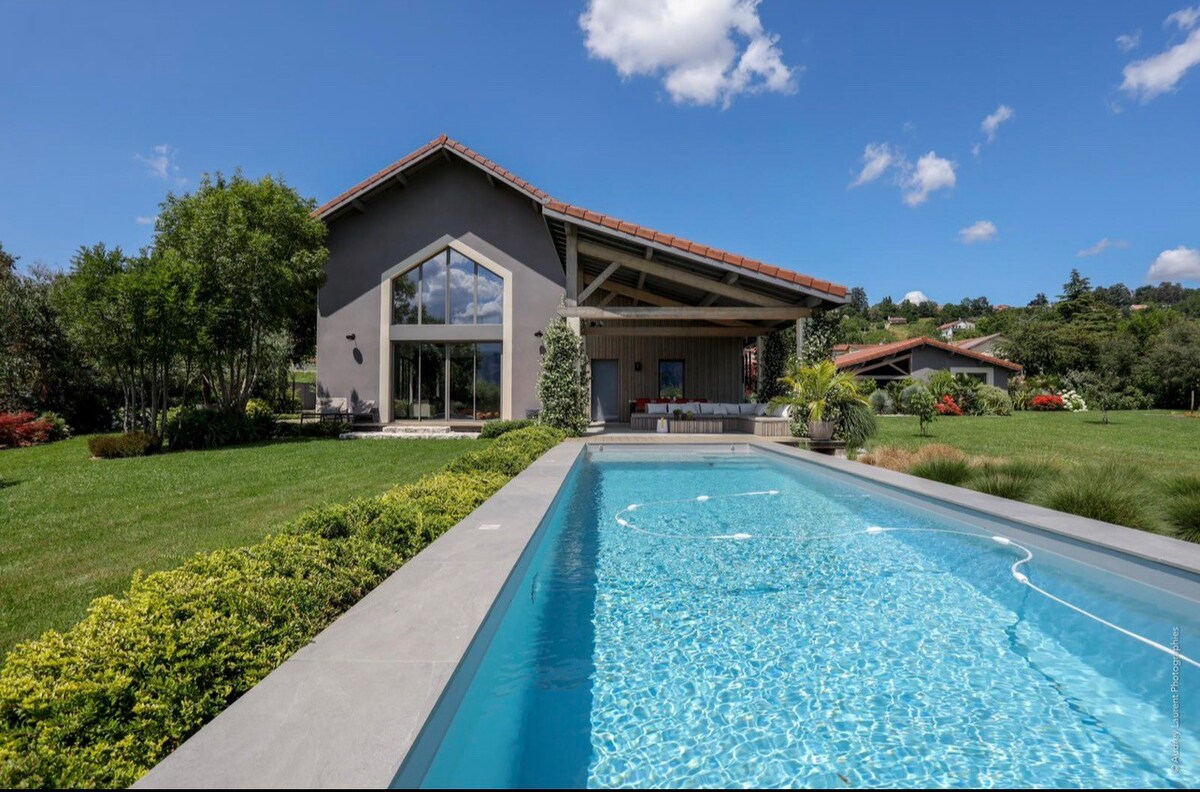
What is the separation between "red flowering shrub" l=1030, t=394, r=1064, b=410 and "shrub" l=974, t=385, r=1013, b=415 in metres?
A: 4.60

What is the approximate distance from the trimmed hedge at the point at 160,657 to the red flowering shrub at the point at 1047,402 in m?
33.7

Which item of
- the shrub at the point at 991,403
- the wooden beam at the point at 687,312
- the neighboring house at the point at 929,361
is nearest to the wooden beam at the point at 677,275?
the wooden beam at the point at 687,312

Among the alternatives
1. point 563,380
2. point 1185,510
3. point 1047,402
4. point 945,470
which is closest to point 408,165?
point 563,380

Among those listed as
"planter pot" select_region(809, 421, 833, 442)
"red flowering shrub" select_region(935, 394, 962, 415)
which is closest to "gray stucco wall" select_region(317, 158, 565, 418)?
"planter pot" select_region(809, 421, 833, 442)

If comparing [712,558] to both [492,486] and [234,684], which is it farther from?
[234,684]

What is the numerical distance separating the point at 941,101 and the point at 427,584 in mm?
22388

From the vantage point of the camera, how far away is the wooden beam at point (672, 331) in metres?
16.9

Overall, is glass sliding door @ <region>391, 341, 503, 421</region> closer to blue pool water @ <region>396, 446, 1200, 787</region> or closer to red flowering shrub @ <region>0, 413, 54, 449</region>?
red flowering shrub @ <region>0, 413, 54, 449</region>

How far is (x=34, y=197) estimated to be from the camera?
48.6 feet

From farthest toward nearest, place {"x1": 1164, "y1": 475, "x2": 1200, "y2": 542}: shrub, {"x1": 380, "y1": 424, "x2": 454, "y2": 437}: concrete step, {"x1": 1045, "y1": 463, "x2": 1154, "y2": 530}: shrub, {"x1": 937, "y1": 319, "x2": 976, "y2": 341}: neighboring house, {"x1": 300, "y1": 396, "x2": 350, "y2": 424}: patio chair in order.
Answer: {"x1": 937, "y1": 319, "x2": 976, "y2": 341}: neighboring house → {"x1": 300, "y1": 396, "x2": 350, "y2": 424}: patio chair → {"x1": 380, "y1": 424, "x2": 454, "y2": 437}: concrete step → {"x1": 1045, "y1": 463, "x2": 1154, "y2": 530}: shrub → {"x1": 1164, "y1": 475, "x2": 1200, "y2": 542}: shrub

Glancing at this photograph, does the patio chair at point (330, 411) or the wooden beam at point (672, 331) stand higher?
the wooden beam at point (672, 331)

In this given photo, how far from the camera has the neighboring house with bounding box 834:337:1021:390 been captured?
30.4 m

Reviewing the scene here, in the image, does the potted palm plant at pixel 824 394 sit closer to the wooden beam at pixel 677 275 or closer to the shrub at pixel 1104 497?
the wooden beam at pixel 677 275

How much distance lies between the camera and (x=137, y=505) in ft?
21.5
